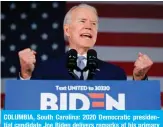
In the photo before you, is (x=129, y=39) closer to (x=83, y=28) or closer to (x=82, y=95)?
(x=83, y=28)

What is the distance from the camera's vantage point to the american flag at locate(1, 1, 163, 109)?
106 inches

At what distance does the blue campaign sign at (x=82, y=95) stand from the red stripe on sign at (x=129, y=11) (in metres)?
1.59

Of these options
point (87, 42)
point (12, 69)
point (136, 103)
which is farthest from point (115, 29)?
point (136, 103)

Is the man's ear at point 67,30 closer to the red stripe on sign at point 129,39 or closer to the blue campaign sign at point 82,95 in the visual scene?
the blue campaign sign at point 82,95

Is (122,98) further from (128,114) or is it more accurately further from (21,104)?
(21,104)

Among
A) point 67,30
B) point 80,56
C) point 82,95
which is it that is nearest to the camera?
point 82,95

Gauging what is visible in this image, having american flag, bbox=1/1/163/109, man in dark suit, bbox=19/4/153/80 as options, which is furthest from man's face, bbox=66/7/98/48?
american flag, bbox=1/1/163/109

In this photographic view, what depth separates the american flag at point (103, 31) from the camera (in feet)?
8.86

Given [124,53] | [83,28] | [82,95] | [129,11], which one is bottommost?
[82,95]

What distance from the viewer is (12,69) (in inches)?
106

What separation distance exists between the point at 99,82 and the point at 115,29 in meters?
1.60

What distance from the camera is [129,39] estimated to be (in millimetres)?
2750

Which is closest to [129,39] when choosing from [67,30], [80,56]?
[67,30]

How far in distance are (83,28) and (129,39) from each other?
1410 millimetres
